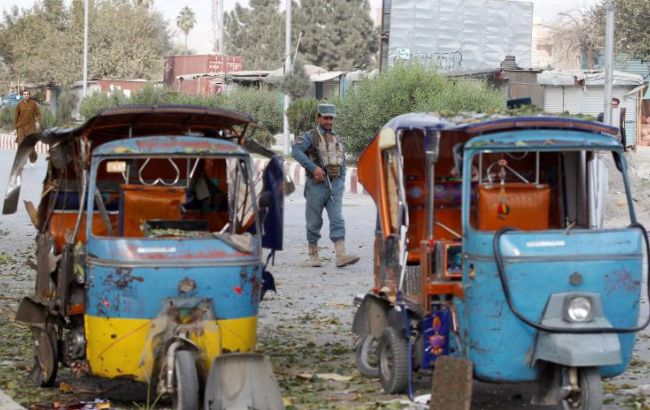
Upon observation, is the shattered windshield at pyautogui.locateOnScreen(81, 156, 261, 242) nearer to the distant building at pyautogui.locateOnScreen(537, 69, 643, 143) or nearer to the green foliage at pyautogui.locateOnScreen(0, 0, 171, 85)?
the distant building at pyautogui.locateOnScreen(537, 69, 643, 143)

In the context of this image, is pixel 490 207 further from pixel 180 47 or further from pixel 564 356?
pixel 180 47

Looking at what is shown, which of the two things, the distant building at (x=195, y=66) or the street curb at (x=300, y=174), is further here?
the distant building at (x=195, y=66)

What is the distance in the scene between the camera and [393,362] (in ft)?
26.6

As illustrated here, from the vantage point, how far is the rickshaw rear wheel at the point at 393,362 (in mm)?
8086

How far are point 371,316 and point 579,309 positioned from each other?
6.66ft

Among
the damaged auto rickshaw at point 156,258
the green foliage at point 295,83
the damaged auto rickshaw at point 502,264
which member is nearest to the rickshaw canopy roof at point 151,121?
the damaged auto rickshaw at point 156,258

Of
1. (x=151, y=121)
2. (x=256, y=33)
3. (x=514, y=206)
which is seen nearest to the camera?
(x=514, y=206)

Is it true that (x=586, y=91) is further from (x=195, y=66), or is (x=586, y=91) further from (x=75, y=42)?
(x=75, y=42)

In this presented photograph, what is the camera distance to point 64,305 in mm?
8055

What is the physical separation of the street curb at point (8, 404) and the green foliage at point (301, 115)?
2993 centimetres

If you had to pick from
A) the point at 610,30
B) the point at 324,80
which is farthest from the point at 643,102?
the point at 610,30

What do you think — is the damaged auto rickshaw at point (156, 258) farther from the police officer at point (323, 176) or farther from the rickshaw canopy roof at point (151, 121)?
the police officer at point (323, 176)

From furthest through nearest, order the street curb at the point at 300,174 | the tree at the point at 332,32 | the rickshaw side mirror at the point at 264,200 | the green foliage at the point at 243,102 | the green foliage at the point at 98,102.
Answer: the tree at the point at 332,32 < the green foliage at the point at 98,102 < the green foliage at the point at 243,102 < the street curb at the point at 300,174 < the rickshaw side mirror at the point at 264,200

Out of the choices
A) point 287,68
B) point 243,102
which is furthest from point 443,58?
point 287,68
